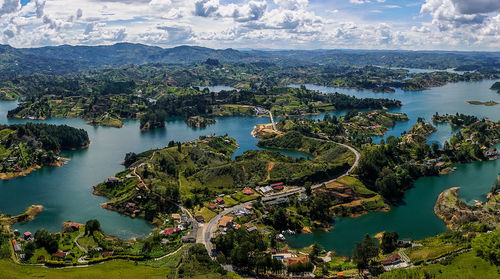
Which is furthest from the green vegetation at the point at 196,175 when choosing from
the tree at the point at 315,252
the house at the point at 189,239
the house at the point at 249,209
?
the tree at the point at 315,252

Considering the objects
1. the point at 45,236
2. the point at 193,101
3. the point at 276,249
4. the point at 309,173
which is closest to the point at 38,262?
the point at 45,236

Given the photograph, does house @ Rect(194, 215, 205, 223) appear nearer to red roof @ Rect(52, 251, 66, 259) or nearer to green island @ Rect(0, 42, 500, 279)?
green island @ Rect(0, 42, 500, 279)

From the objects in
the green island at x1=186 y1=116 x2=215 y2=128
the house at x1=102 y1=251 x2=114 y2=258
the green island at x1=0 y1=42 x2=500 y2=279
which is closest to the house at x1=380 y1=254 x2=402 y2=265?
the green island at x1=0 y1=42 x2=500 y2=279

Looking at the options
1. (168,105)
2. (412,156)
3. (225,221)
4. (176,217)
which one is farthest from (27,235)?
(168,105)

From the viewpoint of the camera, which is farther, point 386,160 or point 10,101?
point 10,101

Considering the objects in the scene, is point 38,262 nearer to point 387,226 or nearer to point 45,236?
point 45,236

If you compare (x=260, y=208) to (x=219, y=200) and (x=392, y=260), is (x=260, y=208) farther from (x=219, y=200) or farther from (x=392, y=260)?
(x=392, y=260)

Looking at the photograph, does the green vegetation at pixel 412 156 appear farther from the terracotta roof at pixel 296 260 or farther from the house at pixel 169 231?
the house at pixel 169 231
